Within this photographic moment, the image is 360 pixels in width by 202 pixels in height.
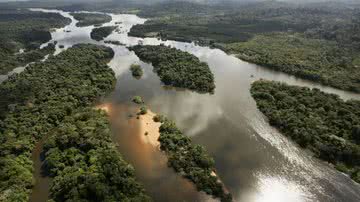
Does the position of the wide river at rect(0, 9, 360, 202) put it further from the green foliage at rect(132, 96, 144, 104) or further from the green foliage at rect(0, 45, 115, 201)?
the green foliage at rect(0, 45, 115, 201)

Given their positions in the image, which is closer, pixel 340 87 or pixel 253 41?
pixel 340 87

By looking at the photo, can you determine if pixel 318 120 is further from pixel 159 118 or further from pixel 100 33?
pixel 100 33

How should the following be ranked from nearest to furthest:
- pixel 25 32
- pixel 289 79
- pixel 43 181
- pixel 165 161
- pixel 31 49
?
pixel 43 181, pixel 165 161, pixel 289 79, pixel 31 49, pixel 25 32

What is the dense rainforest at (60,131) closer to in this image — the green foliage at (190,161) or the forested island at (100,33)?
the green foliage at (190,161)

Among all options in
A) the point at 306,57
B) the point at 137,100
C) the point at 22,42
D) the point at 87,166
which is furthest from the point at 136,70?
the point at 22,42

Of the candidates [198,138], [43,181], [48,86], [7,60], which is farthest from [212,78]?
[7,60]

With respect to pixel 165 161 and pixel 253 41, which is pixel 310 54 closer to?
pixel 253 41

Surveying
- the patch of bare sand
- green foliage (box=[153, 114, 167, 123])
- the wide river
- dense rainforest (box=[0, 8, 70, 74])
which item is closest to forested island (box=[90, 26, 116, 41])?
dense rainforest (box=[0, 8, 70, 74])

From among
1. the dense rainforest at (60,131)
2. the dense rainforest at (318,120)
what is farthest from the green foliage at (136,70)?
the dense rainforest at (318,120)
